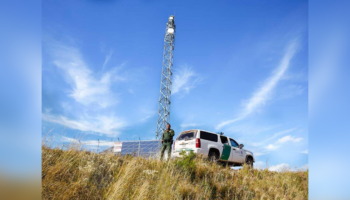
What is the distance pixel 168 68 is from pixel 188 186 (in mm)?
21578

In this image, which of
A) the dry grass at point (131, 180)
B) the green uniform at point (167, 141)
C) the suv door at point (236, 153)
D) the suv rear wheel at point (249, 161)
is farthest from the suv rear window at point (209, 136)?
the suv rear wheel at point (249, 161)

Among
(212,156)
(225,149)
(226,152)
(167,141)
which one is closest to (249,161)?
(226,152)

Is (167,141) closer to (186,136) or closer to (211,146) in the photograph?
(186,136)

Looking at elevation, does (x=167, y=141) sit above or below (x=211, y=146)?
above

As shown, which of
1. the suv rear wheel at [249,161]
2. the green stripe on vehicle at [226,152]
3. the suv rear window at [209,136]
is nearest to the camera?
the suv rear window at [209,136]

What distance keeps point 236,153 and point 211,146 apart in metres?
2.48

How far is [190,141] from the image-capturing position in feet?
35.8

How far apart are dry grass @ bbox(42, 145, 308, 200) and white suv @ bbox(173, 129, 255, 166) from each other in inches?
78.4

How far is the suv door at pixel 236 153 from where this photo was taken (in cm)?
1256

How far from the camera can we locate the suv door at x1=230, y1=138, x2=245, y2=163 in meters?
12.6

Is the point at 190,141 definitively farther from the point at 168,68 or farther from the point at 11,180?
the point at 168,68

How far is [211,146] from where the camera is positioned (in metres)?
11.2

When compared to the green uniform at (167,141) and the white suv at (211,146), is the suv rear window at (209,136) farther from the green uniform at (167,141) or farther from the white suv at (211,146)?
the green uniform at (167,141)

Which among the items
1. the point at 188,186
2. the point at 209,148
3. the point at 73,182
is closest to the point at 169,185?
the point at 188,186
